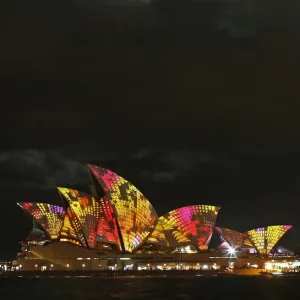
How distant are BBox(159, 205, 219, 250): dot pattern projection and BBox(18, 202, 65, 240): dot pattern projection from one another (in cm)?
1658

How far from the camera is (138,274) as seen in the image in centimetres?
9425

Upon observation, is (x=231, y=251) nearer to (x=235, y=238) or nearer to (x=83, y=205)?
(x=235, y=238)

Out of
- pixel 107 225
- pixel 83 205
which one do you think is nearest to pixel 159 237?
pixel 107 225

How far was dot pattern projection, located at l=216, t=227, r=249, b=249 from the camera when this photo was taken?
4628 inches

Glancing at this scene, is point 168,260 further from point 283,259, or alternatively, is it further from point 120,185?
point 283,259

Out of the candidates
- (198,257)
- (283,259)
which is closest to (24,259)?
(198,257)

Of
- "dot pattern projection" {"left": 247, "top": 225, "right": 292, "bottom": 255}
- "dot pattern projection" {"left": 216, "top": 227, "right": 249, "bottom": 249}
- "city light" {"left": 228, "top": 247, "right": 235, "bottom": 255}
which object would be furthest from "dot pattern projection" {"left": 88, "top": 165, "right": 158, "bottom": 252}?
"dot pattern projection" {"left": 247, "top": 225, "right": 292, "bottom": 255}

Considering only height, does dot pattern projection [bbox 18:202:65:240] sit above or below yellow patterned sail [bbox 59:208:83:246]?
above

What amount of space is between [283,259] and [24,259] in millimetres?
51486

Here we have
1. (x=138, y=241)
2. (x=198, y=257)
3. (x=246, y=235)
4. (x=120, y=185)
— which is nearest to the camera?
(x=120, y=185)

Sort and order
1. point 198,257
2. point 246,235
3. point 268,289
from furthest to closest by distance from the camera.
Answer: point 246,235, point 198,257, point 268,289

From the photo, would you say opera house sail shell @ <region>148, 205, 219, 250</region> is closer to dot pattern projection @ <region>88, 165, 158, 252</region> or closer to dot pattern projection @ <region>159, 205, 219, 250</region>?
dot pattern projection @ <region>159, 205, 219, 250</region>

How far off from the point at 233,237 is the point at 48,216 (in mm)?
41453

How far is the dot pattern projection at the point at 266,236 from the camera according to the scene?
377 feet
